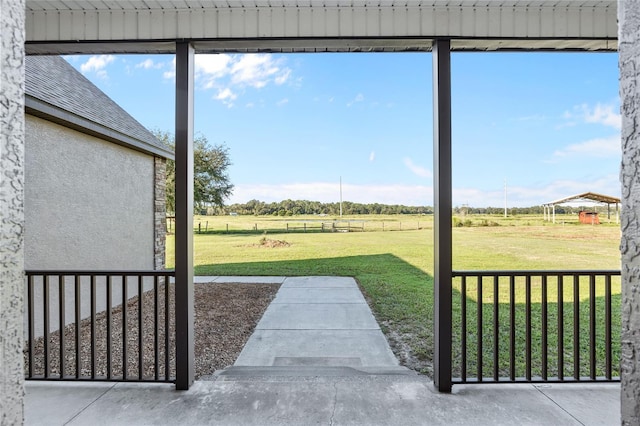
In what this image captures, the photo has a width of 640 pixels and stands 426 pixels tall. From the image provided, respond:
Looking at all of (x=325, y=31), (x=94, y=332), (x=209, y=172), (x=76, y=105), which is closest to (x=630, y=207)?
(x=325, y=31)

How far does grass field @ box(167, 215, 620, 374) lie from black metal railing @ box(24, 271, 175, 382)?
2659 millimetres

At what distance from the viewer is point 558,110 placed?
1171 centimetres

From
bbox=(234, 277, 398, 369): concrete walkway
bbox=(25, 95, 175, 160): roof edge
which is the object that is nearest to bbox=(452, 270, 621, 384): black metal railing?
bbox=(234, 277, 398, 369): concrete walkway

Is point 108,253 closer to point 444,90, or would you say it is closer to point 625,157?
point 444,90

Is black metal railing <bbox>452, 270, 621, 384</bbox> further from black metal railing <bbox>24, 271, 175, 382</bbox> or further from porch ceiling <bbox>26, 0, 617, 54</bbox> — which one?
black metal railing <bbox>24, 271, 175, 382</bbox>

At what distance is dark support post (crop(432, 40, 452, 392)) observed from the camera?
7.59 feet

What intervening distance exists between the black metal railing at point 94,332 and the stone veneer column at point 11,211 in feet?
5.02

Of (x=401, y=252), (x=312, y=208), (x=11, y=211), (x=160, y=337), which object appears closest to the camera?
(x=11, y=211)

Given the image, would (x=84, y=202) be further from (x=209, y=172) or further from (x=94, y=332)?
(x=209, y=172)

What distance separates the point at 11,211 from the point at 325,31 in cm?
214

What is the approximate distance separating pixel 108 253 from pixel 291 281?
3.80 meters

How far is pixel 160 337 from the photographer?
3.94 metres

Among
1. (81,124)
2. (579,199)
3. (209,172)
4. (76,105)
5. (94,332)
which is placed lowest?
(94,332)

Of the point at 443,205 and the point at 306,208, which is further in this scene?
the point at 306,208
